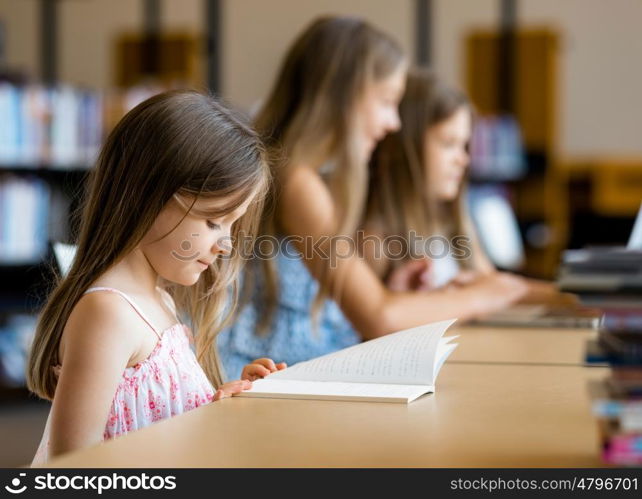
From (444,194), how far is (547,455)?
1573 mm

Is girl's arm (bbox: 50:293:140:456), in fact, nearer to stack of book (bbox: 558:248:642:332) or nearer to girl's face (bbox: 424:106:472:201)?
stack of book (bbox: 558:248:642:332)

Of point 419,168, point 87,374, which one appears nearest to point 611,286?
point 87,374

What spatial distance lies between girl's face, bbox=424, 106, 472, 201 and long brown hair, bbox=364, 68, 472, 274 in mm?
11

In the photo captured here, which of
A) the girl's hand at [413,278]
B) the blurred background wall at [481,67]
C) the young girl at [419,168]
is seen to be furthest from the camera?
the blurred background wall at [481,67]

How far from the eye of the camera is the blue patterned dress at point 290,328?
1907mm

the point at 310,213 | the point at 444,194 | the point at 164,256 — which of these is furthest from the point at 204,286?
the point at 444,194

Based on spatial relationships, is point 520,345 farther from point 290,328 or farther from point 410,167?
point 410,167

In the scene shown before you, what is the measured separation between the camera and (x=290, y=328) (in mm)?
1978

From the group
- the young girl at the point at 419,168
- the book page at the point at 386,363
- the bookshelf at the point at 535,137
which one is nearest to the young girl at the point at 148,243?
the book page at the point at 386,363

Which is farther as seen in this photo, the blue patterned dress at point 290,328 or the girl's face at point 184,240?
the blue patterned dress at point 290,328

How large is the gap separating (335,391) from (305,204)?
0.86 m

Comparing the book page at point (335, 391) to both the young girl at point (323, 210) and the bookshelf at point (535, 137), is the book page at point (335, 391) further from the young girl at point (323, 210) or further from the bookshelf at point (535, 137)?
the bookshelf at point (535, 137)

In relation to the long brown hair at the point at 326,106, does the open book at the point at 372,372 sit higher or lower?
lower

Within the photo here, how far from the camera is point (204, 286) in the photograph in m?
1.38
